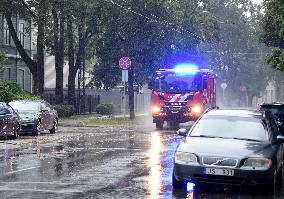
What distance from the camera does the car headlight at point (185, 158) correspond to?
11.1 m

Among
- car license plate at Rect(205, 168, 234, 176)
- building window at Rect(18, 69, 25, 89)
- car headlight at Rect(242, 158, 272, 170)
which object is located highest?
building window at Rect(18, 69, 25, 89)

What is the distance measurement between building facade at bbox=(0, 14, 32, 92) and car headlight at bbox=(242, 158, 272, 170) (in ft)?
130

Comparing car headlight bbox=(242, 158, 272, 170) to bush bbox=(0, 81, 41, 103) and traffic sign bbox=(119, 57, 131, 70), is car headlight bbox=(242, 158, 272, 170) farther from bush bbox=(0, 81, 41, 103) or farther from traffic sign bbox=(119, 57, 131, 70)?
traffic sign bbox=(119, 57, 131, 70)

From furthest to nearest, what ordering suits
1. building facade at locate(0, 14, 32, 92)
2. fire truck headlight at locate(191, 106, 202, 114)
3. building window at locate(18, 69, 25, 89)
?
building window at locate(18, 69, 25, 89)
building facade at locate(0, 14, 32, 92)
fire truck headlight at locate(191, 106, 202, 114)

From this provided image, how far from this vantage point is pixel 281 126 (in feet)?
67.6

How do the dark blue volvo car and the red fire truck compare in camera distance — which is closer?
the dark blue volvo car

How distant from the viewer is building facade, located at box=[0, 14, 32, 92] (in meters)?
50.9

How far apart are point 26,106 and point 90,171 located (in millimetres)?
16177

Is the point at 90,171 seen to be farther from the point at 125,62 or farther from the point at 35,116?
the point at 125,62

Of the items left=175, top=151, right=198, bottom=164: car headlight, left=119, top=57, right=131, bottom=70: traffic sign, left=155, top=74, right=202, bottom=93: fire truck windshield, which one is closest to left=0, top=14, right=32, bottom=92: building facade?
left=119, top=57, right=131, bottom=70: traffic sign

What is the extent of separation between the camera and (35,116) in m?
28.3

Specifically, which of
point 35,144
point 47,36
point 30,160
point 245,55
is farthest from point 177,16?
point 245,55

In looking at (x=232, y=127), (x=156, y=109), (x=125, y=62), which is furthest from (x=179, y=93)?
(x=232, y=127)

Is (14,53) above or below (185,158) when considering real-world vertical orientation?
above
